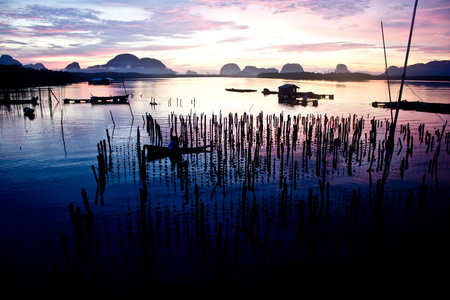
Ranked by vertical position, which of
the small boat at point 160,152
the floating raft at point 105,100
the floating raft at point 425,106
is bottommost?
the small boat at point 160,152

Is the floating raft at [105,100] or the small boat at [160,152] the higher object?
the floating raft at [105,100]

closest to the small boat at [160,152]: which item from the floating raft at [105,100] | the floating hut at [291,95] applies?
the floating raft at [105,100]

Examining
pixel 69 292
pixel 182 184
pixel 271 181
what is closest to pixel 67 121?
pixel 182 184

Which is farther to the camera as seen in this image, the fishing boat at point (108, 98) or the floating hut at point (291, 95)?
the floating hut at point (291, 95)

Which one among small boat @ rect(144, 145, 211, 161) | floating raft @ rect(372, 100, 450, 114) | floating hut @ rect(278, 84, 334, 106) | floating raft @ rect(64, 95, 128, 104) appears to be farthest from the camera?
floating hut @ rect(278, 84, 334, 106)

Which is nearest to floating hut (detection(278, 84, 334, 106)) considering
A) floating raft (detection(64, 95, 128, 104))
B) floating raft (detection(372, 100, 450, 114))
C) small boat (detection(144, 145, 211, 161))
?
floating raft (detection(372, 100, 450, 114))

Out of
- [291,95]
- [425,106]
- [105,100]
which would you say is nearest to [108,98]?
[105,100]

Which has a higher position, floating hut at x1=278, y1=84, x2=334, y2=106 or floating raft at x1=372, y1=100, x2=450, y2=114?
floating hut at x1=278, y1=84, x2=334, y2=106

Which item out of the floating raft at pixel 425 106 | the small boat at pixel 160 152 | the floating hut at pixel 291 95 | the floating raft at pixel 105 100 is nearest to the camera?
the small boat at pixel 160 152

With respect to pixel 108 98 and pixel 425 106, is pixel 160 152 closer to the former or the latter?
pixel 425 106

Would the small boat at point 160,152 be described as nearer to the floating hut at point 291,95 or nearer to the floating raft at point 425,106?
the floating raft at point 425,106

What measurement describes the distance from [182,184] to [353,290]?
31.9 feet

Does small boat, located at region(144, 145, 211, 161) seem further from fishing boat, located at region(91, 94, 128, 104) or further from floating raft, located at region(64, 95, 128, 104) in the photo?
fishing boat, located at region(91, 94, 128, 104)

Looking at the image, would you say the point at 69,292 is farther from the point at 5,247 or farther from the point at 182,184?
the point at 182,184
